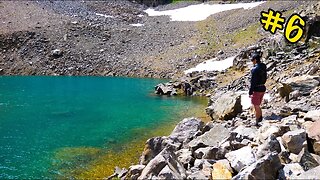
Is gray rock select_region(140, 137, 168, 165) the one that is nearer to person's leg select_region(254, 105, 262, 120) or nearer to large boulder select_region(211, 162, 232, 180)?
person's leg select_region(254, 105, 262, 120)

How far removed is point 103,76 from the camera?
62844 millimetres

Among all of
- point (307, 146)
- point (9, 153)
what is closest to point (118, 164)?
point (9, 153)

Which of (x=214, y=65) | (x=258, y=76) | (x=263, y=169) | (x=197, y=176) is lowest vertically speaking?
Result: (x=214, y=65)

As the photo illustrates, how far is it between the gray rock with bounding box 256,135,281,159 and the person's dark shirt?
4914 millimetres

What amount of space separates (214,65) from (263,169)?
44232 millimetres

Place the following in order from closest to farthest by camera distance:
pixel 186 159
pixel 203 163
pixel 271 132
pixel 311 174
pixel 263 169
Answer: pixel 311 174 → pixel 263 169 → pixel 203 163 → pixel 271 132 → pixel 186 159

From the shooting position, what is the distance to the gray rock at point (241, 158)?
1056cm

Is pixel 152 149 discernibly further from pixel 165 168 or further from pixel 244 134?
pixel 165 168

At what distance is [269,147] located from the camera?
11.0 metres

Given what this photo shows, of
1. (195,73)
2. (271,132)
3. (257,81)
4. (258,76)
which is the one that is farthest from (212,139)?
(195,73)

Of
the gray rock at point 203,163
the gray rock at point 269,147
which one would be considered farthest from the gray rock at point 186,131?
the gray rock at point 269,147

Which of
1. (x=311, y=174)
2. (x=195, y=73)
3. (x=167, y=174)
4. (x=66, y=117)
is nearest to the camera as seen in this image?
(x=311, y=174)

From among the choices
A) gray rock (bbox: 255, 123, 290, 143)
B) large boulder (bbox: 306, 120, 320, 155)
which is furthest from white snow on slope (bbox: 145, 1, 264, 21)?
large boulder (bbox: 306, 120, 320, 155)

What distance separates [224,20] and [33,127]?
59.7m
